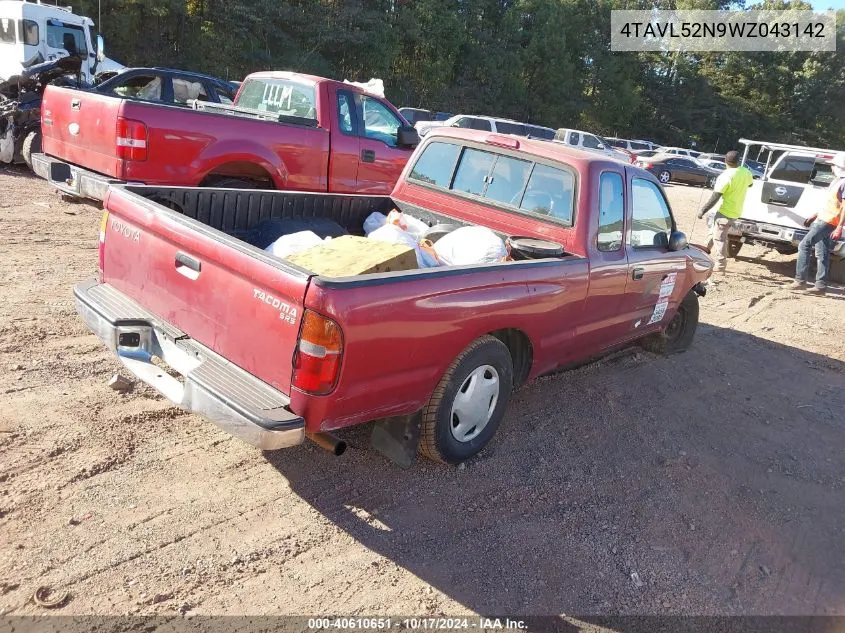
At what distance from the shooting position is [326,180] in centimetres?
793

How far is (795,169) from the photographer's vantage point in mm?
11594

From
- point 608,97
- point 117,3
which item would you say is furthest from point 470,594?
point 608,97

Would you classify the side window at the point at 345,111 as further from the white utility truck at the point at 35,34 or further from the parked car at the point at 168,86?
the white utility truck at the point at 35,34

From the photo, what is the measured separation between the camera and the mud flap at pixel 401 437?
3500 mm

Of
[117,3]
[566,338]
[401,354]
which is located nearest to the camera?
[401,354]

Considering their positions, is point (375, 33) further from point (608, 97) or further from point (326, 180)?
point (326, 180)

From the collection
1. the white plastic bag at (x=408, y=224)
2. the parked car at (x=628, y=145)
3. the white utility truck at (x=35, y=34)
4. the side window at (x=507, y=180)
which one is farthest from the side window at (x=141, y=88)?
the parked car at (x=628, y=145)

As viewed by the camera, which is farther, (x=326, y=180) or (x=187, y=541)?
(x=326, y=180)

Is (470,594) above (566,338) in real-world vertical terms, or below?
below

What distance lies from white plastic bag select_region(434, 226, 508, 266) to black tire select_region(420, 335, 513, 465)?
0.62 m

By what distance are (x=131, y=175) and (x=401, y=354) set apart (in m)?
4.41

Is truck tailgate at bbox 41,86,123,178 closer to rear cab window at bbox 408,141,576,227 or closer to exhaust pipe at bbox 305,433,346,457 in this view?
rear cab window at bbox 408,141,576,227

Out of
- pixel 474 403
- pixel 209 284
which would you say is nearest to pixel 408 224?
pixel 474 403

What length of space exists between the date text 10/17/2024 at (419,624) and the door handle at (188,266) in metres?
1.66
